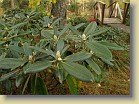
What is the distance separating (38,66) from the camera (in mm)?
719

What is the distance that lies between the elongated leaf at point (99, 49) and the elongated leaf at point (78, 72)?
0.08 meters

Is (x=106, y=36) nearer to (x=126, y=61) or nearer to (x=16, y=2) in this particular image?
(x=126, y=61)

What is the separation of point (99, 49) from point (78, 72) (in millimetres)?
108

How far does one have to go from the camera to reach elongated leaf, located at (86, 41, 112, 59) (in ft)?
2.43

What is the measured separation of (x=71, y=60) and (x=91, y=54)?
0.07 meters

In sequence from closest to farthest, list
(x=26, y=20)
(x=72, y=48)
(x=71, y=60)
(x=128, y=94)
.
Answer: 1. (x=71, y=60)
2. (x=72, y=48)
3. (x=128, y=94)
4. (x=26, y=20)

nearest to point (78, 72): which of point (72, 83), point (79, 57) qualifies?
point (79, 57)

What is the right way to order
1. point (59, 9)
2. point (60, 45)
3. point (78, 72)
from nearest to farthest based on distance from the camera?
point (78, 72)
point (60, 45)
point (59, 9)

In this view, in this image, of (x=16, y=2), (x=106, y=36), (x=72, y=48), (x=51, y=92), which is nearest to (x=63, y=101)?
(x=51, y=92)

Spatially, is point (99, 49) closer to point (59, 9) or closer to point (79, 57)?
point (79, 57)

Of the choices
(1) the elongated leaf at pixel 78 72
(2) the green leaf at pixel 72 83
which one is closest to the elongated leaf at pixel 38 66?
(1) the elongated leaf at pixel 78 72

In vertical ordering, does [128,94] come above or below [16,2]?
below

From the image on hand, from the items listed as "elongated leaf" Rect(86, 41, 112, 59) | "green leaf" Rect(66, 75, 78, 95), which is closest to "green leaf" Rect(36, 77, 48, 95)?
"green leaf" Rect(66, 75, 78, 95)

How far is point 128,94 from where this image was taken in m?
0.99
